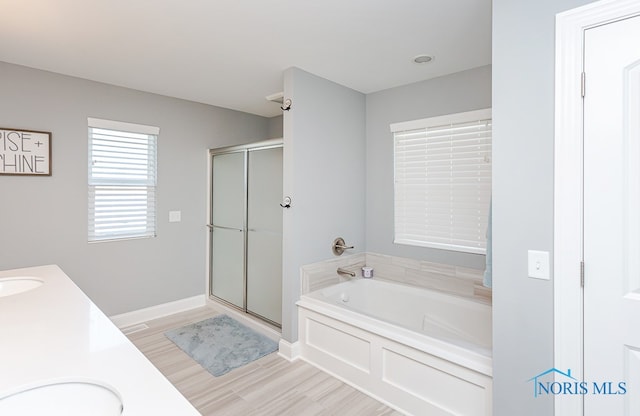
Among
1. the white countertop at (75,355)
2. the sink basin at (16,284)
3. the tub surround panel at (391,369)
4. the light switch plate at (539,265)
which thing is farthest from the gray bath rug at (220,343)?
the light switch plate at (539,265)

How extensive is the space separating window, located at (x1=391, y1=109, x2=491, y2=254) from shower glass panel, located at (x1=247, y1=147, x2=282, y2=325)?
3.74 ft

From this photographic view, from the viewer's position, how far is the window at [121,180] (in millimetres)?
3122

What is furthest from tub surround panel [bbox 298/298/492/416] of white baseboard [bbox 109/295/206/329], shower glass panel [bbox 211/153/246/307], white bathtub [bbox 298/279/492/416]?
white baseboard [bbox 109/295/206/329]

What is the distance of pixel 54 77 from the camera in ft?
9.33

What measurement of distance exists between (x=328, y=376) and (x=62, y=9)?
9.52ft

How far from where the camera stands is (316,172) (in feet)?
9.44

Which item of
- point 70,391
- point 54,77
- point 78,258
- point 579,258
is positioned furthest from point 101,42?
point 579,258

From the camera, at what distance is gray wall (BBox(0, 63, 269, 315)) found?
271 centimetres

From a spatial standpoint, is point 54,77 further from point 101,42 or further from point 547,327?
point 547,327

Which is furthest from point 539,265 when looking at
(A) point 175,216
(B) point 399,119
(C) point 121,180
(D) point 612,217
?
(C) point 121,180

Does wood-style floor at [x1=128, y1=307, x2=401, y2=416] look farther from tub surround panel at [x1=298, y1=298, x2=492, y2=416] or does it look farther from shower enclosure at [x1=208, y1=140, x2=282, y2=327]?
shower enclosure at [x1=208, y1=140, x2=282, y2=327]

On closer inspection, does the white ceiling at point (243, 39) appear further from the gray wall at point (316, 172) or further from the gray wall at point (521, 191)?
the gray wall at point (521, 191)

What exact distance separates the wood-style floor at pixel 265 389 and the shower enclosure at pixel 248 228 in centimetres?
64

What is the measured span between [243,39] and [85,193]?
207cm
